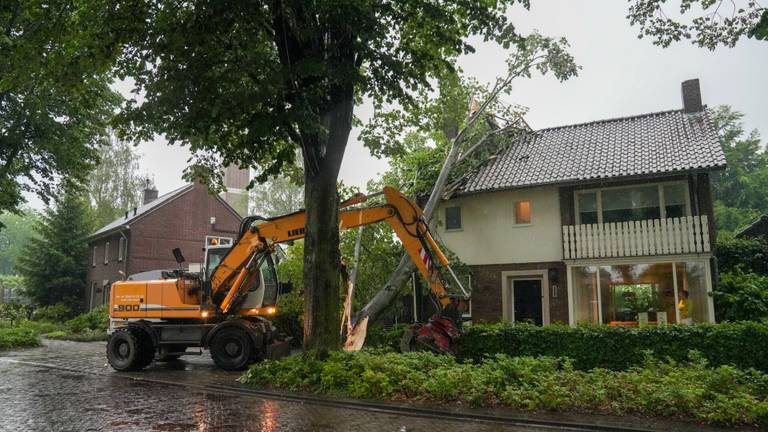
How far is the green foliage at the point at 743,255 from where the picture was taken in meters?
18.2

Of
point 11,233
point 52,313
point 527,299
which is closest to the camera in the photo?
point 527,299

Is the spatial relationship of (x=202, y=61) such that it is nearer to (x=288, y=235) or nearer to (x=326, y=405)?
(x=288, y=235)

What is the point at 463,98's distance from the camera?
19062 millimetres

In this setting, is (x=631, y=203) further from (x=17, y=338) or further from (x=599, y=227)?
(x=17, y=338)

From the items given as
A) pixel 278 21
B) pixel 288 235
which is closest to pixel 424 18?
pixel 278 21

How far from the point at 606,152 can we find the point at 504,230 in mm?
4364

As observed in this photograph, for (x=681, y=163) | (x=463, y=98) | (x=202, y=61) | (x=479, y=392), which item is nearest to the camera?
(x=479, y=392)

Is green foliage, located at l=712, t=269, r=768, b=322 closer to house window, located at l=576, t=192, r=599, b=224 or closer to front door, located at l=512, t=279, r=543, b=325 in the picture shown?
house window, located at l=576, t=192, r=599, b=224

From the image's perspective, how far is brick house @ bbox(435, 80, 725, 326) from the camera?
16.7 meters

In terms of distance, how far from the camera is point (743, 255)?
1839 centimetres

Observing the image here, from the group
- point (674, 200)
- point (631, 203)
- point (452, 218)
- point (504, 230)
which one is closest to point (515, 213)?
point (504, 230)

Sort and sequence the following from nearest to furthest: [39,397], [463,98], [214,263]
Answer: [39,397] → [214,263] → [463,98]

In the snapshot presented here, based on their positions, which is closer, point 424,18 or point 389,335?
point 424,18

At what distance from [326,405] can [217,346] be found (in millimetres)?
4585
